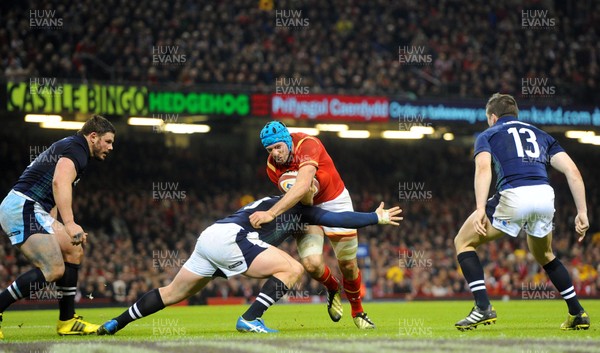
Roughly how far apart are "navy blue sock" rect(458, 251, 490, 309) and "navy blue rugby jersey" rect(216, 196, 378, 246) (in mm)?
1069

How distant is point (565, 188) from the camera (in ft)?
110

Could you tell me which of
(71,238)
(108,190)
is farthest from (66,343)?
(108,190)

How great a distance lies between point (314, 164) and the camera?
9609mm

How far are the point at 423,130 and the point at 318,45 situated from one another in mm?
4220

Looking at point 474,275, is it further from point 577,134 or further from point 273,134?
point 577,134

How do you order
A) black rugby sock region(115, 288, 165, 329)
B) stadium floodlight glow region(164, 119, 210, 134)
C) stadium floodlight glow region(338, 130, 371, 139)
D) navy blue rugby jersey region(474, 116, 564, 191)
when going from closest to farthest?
black rugby sock region(115, 288, 165, 329) → navy blue rugby jersey region(474, 116, 564, 191) → stadium floodlight glow region(164, 119, 210, 134) → stadium floodlight glow region(338, 130, 371, 139)

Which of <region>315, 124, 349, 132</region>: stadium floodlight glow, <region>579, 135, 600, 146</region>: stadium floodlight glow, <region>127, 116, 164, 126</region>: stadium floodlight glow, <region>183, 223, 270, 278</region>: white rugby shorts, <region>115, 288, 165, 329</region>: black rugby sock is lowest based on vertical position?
<region>115, 288, 165, 329</region>: black rugby sock

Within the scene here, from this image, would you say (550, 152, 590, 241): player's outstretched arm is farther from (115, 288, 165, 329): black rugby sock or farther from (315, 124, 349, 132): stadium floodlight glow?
(315, 124, 349, 132): stadium floodlight glow

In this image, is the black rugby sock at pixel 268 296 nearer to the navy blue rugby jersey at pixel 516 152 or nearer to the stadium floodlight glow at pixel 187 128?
the navy blue rugby jersey at pixel 516 152

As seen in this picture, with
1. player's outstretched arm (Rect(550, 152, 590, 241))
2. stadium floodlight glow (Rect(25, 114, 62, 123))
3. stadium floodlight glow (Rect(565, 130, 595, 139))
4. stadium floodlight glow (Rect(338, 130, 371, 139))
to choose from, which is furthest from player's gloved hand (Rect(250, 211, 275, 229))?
stadium floodlight glow (Rect(565, 130, 595, 139))

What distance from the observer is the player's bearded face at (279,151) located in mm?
9664

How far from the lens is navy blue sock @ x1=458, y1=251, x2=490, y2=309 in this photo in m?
9.12

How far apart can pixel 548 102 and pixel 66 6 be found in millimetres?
14341

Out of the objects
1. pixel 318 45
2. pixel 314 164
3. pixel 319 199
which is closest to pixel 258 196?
pixel 318 45
